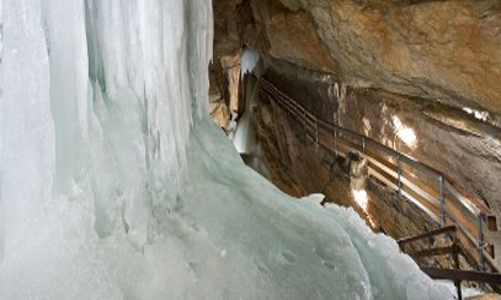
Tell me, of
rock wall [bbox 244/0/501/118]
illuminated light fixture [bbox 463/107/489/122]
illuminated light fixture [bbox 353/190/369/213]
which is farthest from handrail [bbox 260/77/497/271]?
rock wall [bbox 244/0/501/118]

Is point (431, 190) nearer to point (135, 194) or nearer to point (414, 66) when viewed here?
point (414, 66)

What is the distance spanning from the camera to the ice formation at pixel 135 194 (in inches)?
71.2

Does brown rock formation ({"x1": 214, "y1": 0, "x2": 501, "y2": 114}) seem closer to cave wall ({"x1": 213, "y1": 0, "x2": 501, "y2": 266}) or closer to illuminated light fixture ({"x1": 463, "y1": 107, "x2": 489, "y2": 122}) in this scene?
cave wall ({"x1": 213, "y1": 0, "x2": 501, "y2": 266})

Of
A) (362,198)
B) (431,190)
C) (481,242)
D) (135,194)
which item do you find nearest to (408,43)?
(431,190)

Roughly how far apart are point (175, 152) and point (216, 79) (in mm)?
13177

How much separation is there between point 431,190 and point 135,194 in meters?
6.13

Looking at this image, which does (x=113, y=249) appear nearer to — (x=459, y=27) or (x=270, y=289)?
(x=270, y=289)

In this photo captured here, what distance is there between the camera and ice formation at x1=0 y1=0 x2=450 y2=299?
1809 millimetres

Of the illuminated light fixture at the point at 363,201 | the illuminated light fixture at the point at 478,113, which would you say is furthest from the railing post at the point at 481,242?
the illuminated light fixture at the point at 363,201

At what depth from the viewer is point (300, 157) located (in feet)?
40.3

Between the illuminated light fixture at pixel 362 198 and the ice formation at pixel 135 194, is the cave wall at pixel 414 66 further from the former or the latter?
the ice formation at pixel 135 194

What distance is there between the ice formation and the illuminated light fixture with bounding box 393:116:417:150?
14.4 feet

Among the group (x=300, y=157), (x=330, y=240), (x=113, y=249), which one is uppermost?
(x=113, y=249)

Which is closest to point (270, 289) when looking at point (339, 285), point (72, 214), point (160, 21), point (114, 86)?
point (339, 285)
